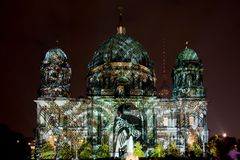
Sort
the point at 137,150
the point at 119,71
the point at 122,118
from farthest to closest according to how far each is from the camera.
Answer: the point at 119,71 → the point at 122,118 → the point at 137,150

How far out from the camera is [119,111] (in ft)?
245

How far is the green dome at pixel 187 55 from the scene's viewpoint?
77562 mm

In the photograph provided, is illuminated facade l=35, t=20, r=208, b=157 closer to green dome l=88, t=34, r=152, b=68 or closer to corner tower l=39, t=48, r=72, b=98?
corner tower l=39, t=48, r=72, b=98

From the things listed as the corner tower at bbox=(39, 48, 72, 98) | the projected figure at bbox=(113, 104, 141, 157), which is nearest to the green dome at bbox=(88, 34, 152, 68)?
the corner tower at bbox=(39, 48, 72, 98)

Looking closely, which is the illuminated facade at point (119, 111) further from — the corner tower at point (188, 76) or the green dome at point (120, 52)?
the green dome at point (120, 52)

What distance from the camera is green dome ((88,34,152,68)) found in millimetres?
81375

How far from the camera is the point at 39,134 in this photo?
7031 cm

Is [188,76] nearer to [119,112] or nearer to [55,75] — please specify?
[119,112]

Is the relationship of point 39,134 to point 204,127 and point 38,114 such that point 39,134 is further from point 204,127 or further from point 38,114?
point 204,127

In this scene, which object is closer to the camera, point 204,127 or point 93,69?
point 204,127

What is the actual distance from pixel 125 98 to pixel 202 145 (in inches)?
443

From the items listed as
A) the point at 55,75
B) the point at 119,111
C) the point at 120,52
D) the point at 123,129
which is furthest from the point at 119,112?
the point at 120,52

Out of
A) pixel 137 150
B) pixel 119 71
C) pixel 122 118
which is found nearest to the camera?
pixel 137 150

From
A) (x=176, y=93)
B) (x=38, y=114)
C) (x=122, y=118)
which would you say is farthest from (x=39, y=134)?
(x=176, y=93)
